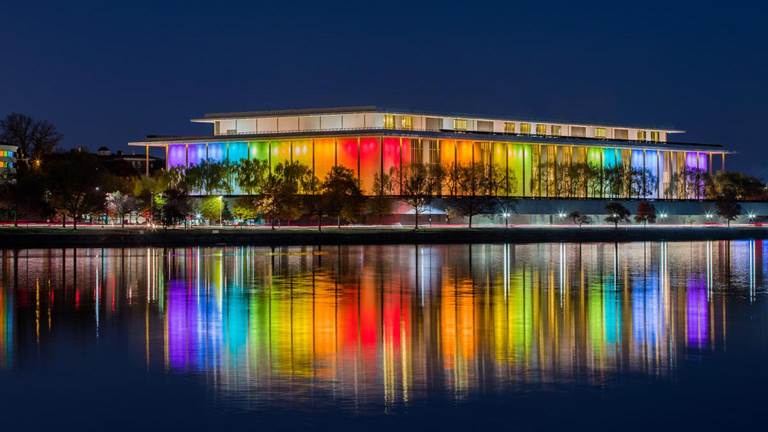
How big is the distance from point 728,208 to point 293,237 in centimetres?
6957

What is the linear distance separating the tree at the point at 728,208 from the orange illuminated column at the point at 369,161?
40861 millimetres

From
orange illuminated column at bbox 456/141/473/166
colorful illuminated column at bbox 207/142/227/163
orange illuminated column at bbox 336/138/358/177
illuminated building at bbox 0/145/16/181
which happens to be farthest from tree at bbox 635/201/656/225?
illuminated building at bbox 0/145/16/181

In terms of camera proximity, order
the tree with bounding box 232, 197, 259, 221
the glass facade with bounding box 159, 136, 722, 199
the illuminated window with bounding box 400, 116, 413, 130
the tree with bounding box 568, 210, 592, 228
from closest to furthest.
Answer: the tree with bounding box 232, 197, 259, 221
the tree with bounding box 568, 210, 592, 228
the glass facade with bounding box 159, 136, 722, 199
the illuminated window with bounding box 400, 116, 413, 130

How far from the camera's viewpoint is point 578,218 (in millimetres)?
118938

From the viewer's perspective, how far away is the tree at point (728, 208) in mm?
128375

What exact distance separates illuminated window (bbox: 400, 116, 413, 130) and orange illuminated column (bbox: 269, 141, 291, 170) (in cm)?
1300

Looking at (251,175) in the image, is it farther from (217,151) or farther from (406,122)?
(406,122)

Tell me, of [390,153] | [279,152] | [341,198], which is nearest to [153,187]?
[279,152]

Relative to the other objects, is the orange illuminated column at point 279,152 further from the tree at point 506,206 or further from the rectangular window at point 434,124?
the tree at point 506,206

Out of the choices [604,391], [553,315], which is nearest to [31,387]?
[604,391]

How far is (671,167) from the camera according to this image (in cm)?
14950

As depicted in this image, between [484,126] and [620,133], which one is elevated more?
[620,133]

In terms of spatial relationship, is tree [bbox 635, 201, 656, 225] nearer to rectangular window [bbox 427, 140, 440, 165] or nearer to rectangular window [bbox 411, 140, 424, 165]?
rectangular window [bbox 427, 140, 440, 165]

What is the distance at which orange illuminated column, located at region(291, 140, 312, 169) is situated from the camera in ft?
408
